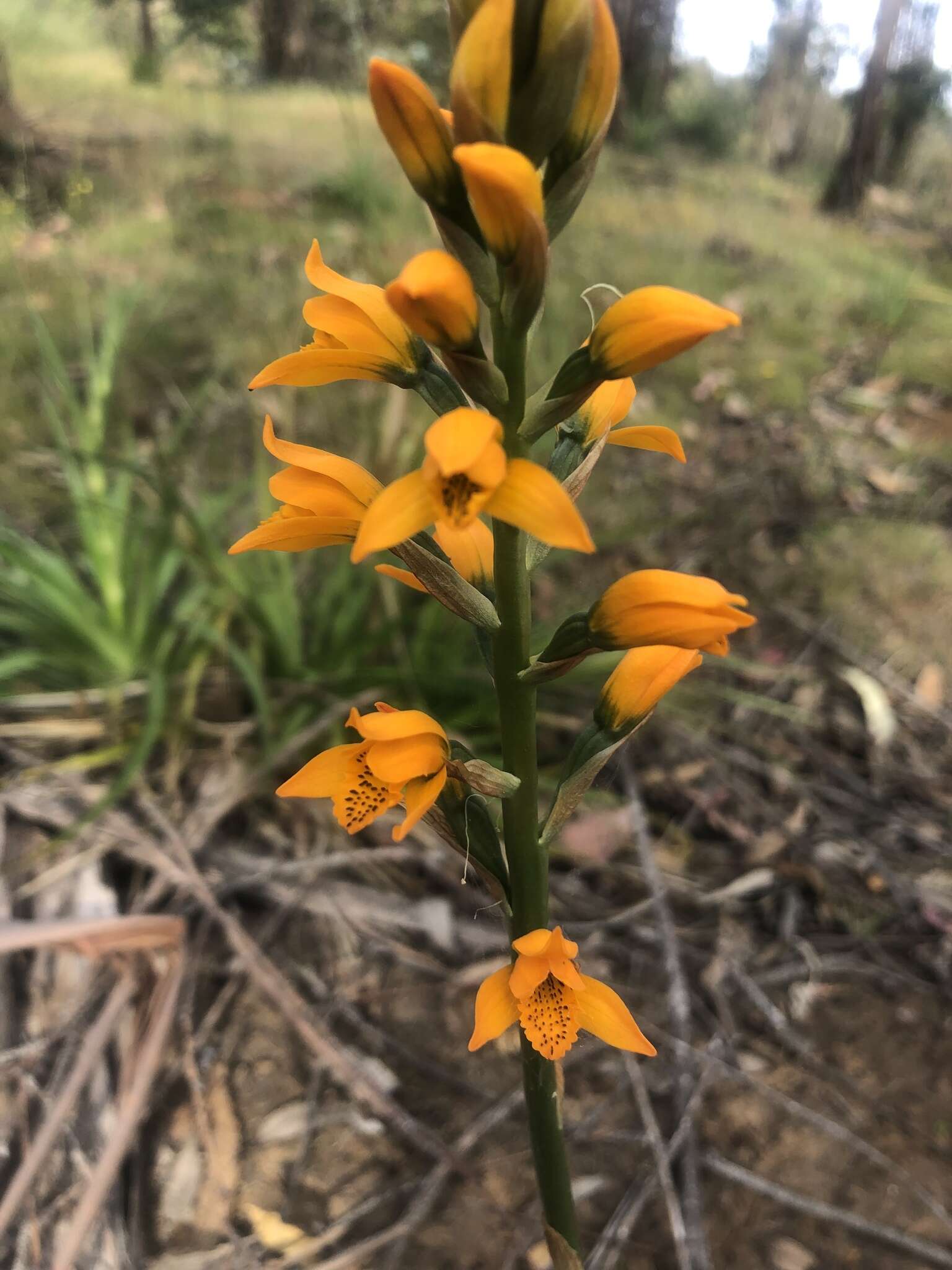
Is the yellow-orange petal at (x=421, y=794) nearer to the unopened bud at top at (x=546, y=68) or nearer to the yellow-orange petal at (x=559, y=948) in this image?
the yellow-orange petal at (x=559, y=948)

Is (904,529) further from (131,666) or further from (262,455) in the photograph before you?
(131,666)

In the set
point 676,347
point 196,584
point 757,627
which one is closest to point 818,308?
point 757,627

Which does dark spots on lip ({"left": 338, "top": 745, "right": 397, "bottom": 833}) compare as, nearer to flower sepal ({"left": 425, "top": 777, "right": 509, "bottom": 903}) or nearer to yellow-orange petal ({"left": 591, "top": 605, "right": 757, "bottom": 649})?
flower sepal ({"left": 425, "top": 777, "right": 509, "bottom": 903})

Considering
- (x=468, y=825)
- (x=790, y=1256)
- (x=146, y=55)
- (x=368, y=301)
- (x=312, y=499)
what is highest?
(x=146, y=55)

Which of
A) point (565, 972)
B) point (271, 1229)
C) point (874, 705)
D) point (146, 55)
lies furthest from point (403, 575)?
point (146, 55)

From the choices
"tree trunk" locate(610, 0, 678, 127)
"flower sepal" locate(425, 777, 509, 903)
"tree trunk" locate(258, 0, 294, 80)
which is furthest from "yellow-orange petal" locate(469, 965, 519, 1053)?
"tree trunk" locate(258, 0, 294, 80)

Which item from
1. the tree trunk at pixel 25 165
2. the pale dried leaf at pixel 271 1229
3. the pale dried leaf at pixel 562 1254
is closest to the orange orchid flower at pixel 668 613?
the pale dried leaf at pixel 562 1254

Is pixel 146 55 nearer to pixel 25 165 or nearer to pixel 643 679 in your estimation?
pixel 25 165
